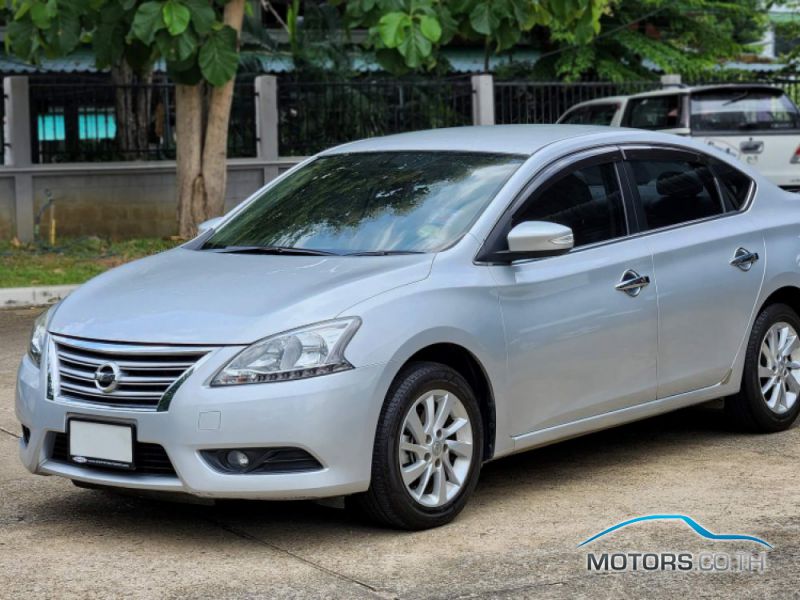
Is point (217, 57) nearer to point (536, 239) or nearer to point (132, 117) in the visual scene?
point (132, 117)

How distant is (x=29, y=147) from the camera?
18203 millimetres

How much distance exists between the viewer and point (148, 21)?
47.8 ft

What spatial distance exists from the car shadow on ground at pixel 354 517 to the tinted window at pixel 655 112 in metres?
9.32

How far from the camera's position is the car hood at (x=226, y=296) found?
5.41 m

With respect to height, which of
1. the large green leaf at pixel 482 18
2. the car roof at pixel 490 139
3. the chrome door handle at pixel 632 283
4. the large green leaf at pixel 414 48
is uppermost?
the large green leaf at pixel 482 18

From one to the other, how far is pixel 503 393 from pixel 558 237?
0.69 metres

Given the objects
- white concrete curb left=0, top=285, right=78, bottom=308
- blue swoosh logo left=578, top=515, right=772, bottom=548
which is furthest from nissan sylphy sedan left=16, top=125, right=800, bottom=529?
white concrete curb left=0, top=285, right=78, bottom=308

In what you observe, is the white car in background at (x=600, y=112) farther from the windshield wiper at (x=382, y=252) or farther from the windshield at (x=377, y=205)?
the windshield wiper at (x=382, y=252)

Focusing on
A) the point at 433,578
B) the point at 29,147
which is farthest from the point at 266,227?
the point at 29,147

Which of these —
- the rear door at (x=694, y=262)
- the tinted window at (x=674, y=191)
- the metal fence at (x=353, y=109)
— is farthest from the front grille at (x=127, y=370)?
the metal fence at (x=353, y=109)

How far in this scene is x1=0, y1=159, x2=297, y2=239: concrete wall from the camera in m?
18.1

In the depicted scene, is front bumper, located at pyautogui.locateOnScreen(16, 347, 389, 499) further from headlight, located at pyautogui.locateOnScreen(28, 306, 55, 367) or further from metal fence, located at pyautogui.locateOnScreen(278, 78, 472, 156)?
metal fence, located at pyautogui.locateOnScreen(278, 78, 472, 156)

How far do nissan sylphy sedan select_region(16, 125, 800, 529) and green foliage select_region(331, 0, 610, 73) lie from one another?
23.5ft

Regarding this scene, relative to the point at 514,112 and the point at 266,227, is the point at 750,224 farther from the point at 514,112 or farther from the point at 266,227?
the point at 514,112
